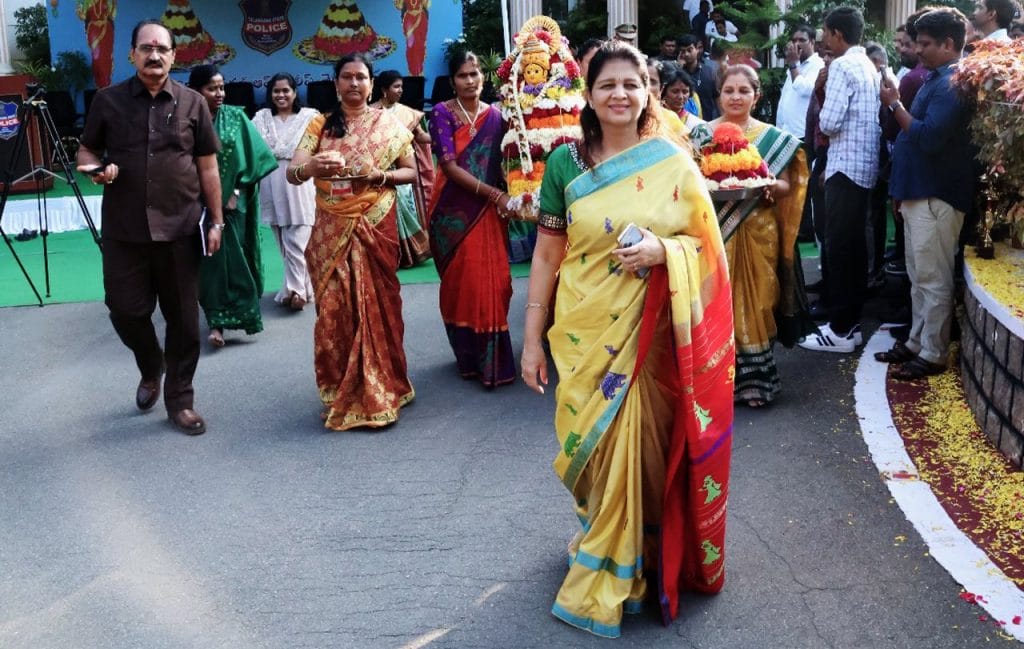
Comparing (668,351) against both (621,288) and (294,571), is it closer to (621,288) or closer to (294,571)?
(621,288)

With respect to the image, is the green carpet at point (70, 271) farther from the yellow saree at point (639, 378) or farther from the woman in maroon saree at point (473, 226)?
the yellow saree at point (639, 378)

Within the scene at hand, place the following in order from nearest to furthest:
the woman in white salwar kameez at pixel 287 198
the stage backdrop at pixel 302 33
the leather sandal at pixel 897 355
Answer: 1. the leather sandal at pixel 897 355
2. the woman in white salwar kameez at pixel 287 198
3. the stage backdrop at pixel 302 33

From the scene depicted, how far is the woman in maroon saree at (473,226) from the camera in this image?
6633 mm

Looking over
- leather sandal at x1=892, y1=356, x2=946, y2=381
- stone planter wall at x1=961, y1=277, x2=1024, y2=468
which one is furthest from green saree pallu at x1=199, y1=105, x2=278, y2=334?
stone planter wall at x1=961, y1=277, x2=1024, y2=468

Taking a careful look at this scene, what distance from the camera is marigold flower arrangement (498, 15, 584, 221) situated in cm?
642

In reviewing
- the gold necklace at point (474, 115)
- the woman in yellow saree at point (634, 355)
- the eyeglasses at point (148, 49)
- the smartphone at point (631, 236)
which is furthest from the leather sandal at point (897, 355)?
the eyeglasses at point (148, 49)

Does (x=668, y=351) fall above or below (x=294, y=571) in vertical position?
above

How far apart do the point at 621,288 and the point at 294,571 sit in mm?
1634

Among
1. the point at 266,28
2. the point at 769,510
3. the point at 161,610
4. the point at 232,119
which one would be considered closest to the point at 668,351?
the point at 769,510

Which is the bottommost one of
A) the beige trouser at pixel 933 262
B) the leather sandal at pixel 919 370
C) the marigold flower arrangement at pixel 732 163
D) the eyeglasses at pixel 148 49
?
the leather sandal at pixel 919 370

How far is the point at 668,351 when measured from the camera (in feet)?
12.2

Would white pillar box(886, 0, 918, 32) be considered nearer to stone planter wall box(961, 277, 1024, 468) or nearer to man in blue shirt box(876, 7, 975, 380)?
man in blue shirt box(876, 7, 975, 380)

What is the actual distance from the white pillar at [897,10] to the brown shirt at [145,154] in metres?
15.8

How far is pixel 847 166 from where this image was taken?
22.5ft
